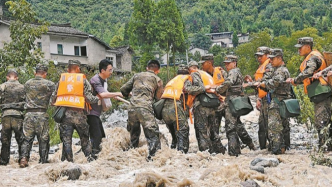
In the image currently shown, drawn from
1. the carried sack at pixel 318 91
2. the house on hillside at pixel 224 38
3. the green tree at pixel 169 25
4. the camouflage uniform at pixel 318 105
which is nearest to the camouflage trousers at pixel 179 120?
the camouflage uniform at pixel 318 105

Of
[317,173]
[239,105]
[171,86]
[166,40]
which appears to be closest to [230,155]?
[239,105]

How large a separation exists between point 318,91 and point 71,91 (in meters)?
4.55

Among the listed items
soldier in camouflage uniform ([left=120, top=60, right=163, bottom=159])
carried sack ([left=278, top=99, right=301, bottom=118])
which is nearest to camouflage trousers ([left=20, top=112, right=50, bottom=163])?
soldier in camouflage uniform ([left=120, top=60, right=163, bottom=159])

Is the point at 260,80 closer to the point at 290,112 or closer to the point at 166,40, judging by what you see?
the point at 290,112

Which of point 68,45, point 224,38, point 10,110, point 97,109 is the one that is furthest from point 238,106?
point 224,38

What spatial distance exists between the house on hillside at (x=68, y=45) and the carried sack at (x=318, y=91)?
3281 centimetres

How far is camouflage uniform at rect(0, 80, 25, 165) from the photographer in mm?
10750

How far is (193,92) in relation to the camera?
1049 centimetres

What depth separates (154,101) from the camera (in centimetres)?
1066

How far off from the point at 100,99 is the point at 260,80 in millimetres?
3194

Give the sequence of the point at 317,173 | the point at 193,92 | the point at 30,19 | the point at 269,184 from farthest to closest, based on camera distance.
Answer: the point at 30,19, the point at 193,92, the point at 317,173, the point at 269,184

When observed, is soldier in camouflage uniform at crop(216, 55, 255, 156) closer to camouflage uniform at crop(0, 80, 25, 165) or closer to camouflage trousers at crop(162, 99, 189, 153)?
camouflage trousers at crop(162, 99, 189, 153)

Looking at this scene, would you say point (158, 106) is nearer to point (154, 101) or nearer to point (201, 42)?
point (154, 101)

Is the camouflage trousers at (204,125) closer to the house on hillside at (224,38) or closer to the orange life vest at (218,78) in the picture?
the orange life vest at (218,78)
